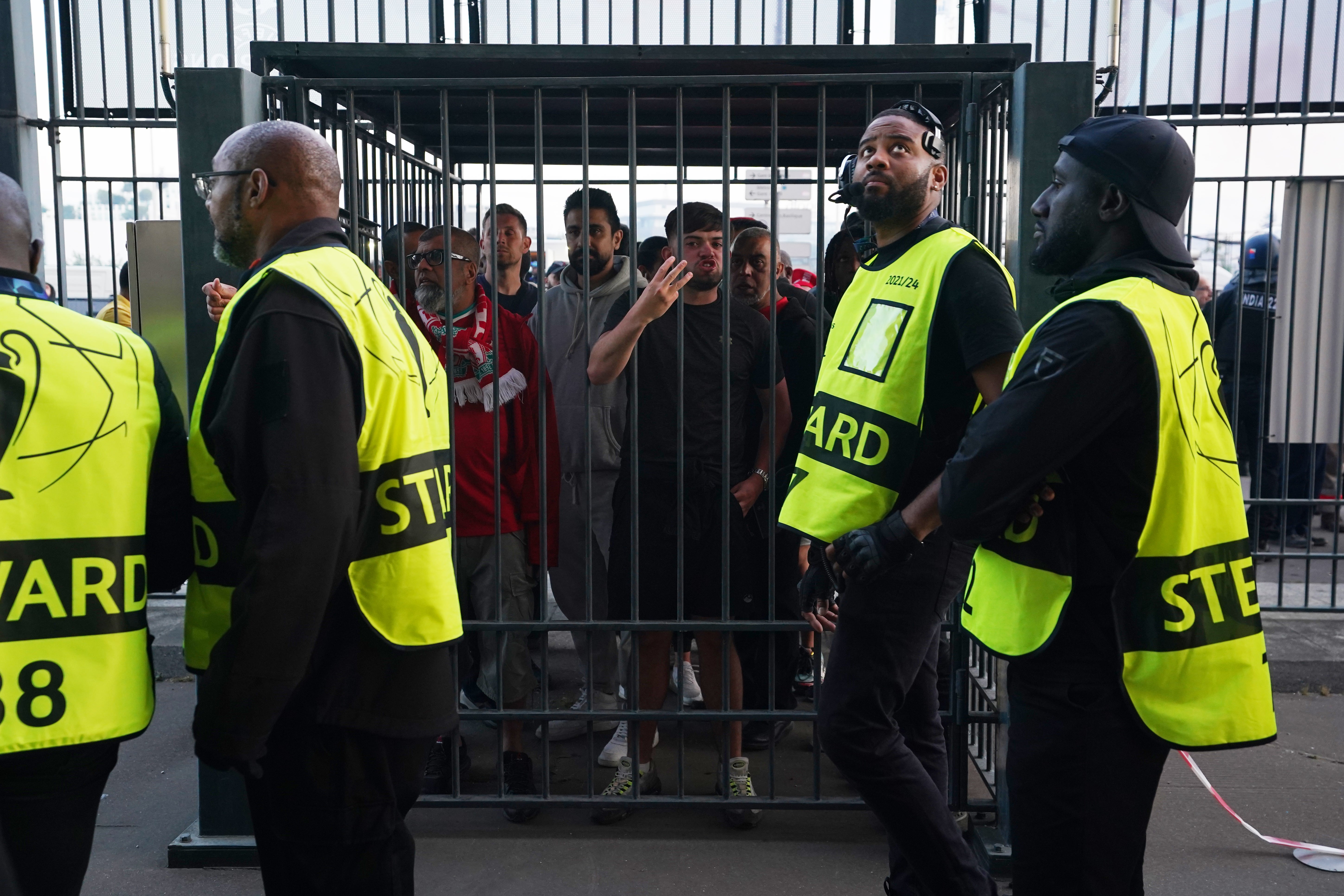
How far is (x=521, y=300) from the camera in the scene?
559cm

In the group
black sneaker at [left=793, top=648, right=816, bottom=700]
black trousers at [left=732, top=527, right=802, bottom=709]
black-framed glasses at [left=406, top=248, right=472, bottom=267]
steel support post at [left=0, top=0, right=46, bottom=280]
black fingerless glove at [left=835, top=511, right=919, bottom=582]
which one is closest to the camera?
black fingerless glove at [left=835, top=511, right=919, bottom=582]

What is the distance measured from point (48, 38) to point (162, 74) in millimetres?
2927

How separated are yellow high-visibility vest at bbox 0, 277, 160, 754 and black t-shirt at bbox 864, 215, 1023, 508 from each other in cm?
168

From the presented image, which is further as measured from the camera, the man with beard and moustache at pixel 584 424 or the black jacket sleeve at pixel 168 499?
the man with beard and moustache at pixel 584 424

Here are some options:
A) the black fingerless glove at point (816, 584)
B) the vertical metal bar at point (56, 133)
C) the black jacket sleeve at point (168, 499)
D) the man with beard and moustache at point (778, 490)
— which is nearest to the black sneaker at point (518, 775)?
the man with beard and moustache at point (778, 490)

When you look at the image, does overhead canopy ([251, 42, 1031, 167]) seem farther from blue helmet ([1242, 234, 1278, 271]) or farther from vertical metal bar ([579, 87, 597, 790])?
blue helmet ([1242, 234, 1278, 271])

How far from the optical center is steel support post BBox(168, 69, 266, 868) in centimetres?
336

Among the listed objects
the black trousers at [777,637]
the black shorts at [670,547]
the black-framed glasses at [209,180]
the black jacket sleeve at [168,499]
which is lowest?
the black trousers at [777,637]

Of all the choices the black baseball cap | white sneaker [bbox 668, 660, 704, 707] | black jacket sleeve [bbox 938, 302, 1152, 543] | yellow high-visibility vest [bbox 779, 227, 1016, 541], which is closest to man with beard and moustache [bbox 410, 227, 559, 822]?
white sneaker [bbox 668, 660, 704, 707]

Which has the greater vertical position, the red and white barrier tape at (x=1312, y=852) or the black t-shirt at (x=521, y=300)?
the black t-shirt at (x=521, y=300)

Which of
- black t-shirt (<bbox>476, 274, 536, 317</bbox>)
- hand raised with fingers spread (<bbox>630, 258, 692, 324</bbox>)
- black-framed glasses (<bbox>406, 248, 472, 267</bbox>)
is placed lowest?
black t-shirt (<bbox>476, 274, 536, 317</bbox>)

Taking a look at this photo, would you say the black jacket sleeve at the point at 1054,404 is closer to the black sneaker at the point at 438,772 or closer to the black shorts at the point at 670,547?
the black shorts at the point at 670,547

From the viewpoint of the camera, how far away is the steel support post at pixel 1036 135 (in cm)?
329

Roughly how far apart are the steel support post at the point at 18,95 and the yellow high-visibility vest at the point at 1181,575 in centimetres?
530
